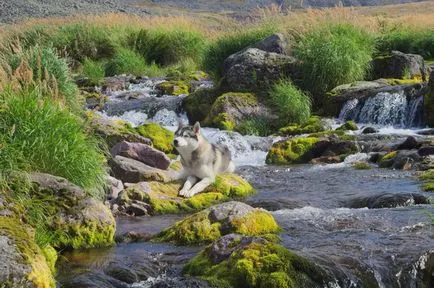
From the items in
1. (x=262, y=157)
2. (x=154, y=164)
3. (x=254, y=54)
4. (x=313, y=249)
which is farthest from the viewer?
(x=254, y=54)

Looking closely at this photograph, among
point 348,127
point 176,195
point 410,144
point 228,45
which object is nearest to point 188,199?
point 176,195

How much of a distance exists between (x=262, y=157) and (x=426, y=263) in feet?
28.5

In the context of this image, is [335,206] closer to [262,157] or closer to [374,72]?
[262,157]

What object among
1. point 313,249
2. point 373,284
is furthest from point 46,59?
point 373,284

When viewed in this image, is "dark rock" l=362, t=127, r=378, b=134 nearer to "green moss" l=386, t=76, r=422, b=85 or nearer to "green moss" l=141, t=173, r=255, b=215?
"green moss" l=386, t=76, r=422, b=85

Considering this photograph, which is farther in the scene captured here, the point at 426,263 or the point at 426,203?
the point at 426,203

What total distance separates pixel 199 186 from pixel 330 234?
302 centimetres

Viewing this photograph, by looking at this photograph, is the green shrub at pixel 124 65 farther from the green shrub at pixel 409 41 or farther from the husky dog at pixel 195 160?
the husky dog at pixel 195 160

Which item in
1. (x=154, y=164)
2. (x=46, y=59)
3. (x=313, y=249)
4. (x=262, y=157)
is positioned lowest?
(x=262, y=157)

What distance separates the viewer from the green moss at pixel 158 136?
557 inches

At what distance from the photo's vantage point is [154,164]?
11.2m

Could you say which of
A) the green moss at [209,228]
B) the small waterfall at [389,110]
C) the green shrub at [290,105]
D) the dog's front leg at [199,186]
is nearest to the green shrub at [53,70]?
the dog's front leg at [199,186]

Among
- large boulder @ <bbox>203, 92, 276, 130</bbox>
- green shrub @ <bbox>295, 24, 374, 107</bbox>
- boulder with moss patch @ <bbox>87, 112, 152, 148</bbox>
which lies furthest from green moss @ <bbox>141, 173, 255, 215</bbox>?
green shrub @ <bbox>295, 24, 374, 107</bbox>

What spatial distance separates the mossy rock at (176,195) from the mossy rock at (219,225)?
5.10 feet
